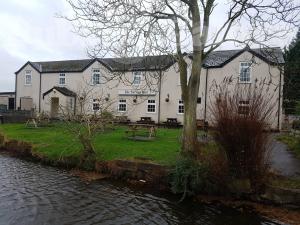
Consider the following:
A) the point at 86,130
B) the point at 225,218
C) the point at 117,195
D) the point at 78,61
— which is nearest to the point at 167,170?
the point at 117,195

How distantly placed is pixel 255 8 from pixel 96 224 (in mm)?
9158

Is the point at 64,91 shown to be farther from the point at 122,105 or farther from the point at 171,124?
the point at 171,124

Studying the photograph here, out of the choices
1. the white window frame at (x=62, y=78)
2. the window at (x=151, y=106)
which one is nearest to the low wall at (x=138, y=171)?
the window at (x=151, y=106)

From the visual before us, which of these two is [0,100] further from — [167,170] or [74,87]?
[167,170]

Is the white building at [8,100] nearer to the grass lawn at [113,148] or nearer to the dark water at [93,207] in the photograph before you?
the grass lawn at [113,148]

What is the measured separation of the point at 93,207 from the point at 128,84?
920 inches

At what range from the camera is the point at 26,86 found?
4175cm

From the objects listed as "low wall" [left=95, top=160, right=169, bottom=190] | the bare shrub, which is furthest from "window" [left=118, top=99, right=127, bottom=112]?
the bare shrub

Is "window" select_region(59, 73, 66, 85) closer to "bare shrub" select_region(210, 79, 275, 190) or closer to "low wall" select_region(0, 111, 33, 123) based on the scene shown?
"low wall" select_region(0, 111, 33, 123)

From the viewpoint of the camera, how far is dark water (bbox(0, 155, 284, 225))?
883cm

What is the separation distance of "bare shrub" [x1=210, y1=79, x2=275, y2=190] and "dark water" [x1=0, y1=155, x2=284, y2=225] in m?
1.37

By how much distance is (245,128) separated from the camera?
391 inches

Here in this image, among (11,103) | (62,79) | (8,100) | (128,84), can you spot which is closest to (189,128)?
(128,84)

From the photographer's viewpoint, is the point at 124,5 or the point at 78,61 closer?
the point at 124,5
